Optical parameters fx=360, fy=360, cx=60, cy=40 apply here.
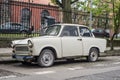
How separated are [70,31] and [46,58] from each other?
203 cm

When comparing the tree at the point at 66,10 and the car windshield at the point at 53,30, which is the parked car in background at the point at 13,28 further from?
the car windshield at the point at 53,30

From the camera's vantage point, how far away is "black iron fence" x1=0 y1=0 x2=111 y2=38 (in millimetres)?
20125

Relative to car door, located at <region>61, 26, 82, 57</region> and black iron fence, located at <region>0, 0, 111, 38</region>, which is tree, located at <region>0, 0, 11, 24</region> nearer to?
black iron fence, located at <region>0, 0, 111, 38</region>

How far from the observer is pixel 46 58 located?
14.7 m

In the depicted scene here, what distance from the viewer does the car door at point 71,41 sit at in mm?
15434

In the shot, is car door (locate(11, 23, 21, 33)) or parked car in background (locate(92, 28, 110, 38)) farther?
parked car in background (locate(92, 28, 110, 38))

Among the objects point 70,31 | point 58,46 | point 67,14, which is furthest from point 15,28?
point 58,46

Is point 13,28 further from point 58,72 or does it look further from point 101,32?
point 101,32

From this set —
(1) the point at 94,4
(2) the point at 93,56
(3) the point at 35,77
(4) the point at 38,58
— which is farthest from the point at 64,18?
(3) the point at 35,77

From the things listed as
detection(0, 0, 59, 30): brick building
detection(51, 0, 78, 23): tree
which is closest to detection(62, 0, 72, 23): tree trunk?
detection(51, 0, 78, 23): tree

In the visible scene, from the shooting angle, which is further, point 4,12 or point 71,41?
point 4,12

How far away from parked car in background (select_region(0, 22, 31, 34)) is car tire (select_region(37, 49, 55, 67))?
5.48 m

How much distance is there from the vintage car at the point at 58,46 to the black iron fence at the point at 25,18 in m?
3.73

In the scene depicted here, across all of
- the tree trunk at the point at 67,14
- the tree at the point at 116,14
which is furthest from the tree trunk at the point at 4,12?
the tree at the point at 116,14
